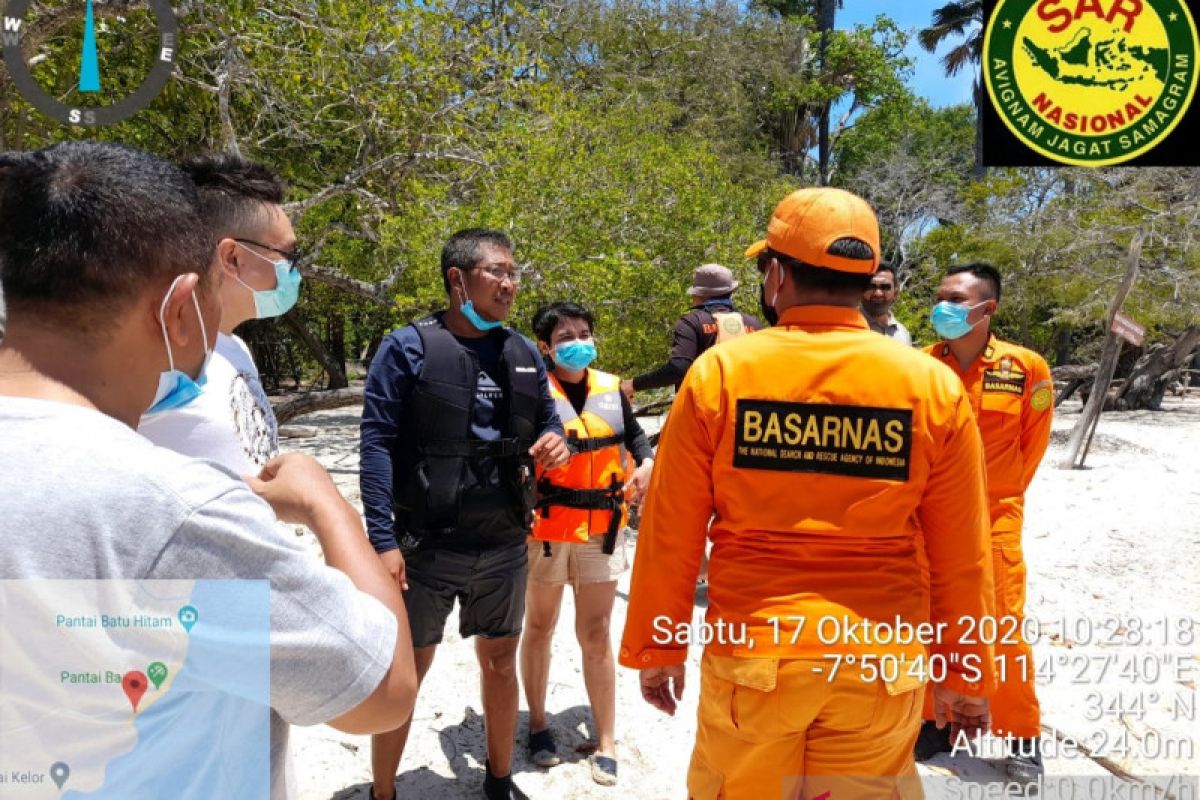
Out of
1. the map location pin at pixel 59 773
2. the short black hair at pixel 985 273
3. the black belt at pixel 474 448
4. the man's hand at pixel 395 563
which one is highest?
the short black hair at pixel 985 273

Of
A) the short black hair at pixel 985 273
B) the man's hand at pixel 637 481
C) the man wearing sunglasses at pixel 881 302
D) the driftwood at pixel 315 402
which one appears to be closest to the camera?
the man's hand at pixel 637 481

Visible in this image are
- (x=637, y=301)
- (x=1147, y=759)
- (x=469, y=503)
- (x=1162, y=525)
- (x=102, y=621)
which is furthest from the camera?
(x=637, y=301)

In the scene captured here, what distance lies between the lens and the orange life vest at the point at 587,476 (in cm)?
376

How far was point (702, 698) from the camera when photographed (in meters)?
2.23

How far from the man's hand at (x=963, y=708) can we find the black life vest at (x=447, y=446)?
163 cm

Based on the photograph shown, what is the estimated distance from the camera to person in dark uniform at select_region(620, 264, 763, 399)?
5.11 meters

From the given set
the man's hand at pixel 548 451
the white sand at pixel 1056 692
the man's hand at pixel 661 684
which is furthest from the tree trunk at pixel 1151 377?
the man's hand at pixel 661 684

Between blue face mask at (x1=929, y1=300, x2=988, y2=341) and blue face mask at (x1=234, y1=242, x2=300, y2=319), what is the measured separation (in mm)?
3114

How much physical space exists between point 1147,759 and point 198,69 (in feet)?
38.8

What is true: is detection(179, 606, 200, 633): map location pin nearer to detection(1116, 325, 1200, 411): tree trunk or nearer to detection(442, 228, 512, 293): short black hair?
detection(442, 228, 512, 293): short black hair

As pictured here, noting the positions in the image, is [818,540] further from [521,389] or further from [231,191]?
[231,191]

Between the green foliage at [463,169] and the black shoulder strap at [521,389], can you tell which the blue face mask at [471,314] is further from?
the green foliage at [463,169]

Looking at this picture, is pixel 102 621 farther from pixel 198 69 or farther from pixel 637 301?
pixel 198 69

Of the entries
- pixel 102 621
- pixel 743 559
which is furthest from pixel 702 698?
pixel 102 621
